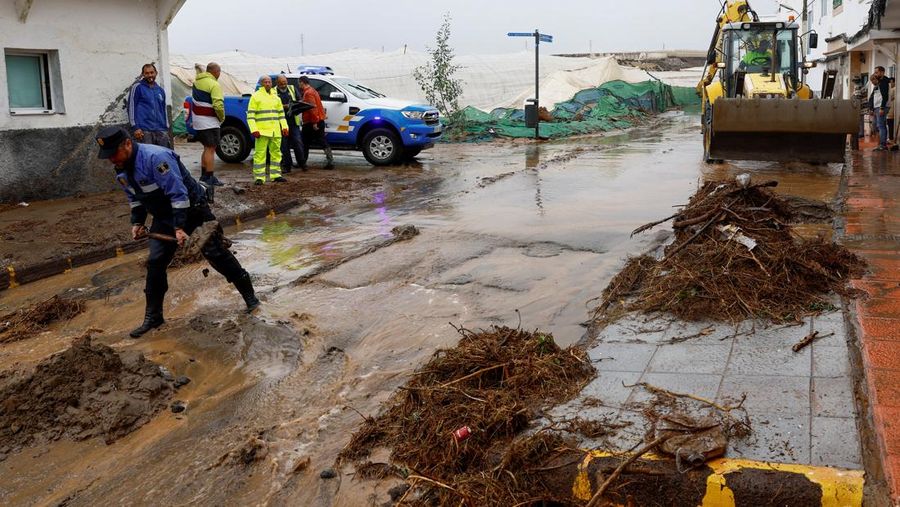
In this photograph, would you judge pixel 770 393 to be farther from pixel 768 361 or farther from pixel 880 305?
pixel 880 305

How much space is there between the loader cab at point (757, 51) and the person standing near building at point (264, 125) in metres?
8.97

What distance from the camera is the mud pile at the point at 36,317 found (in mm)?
6699

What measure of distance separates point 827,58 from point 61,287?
96.7 feet

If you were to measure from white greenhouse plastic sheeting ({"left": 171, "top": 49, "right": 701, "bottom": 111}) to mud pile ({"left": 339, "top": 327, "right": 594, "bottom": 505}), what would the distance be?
2446 centimetres

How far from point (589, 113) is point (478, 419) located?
26894 mm

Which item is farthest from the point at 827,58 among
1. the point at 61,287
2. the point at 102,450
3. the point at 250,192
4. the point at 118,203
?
the point at 102,450

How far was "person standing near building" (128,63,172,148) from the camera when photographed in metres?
11.7

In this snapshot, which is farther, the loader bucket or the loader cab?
the loader cab

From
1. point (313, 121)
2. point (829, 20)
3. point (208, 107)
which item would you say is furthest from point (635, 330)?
point (829, 20)

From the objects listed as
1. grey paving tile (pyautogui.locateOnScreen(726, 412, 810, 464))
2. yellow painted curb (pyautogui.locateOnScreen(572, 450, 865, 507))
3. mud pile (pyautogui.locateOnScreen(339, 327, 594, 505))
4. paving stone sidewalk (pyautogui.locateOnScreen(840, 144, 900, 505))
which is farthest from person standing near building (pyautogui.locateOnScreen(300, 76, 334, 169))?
yellow painted curb (pyautogui.locateOnScreen(572, 450, 865, 507))

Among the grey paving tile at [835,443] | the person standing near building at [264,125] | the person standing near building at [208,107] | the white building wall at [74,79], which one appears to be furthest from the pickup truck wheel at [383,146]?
the grey paving tile at [835,443]

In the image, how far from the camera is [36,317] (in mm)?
6953

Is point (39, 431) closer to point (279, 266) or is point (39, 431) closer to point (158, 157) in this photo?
point (158, 157)

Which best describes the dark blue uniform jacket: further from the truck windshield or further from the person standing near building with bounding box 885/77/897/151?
the person standing near building with bounding box 885/77/897/151
